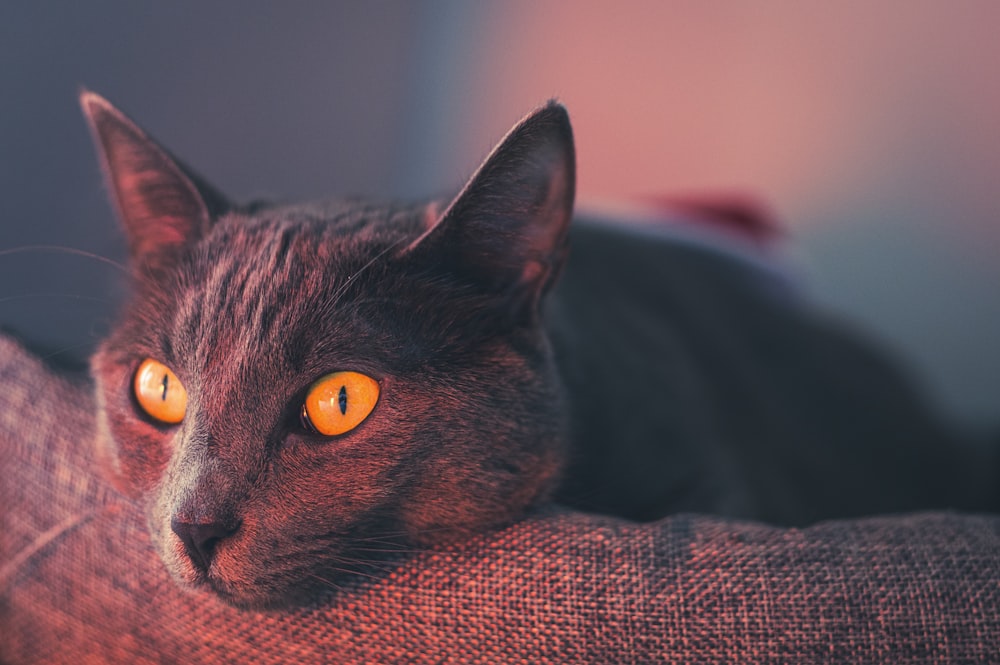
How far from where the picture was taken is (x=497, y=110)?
8.28 feet

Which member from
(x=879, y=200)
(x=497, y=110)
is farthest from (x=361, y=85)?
(x=879, y=200)

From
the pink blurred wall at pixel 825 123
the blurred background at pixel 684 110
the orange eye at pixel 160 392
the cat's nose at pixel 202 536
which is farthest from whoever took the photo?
the pink blurred wall at pixel 825 123

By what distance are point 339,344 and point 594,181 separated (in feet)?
6.21

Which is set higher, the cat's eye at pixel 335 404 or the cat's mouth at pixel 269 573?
the cat's eye at pixel 335 404

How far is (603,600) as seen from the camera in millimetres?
732

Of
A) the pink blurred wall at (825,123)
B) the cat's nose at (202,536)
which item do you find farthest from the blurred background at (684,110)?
the cat's nose at (202,536)

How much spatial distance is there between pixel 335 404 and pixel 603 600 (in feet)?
0.98

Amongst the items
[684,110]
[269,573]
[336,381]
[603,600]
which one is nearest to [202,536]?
[269,573]

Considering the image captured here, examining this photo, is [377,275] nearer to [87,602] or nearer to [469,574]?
[469,574]

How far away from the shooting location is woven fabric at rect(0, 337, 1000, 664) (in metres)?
0.71

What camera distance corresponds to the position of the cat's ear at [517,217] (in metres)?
0.76

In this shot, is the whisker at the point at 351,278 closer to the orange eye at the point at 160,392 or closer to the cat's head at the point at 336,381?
the cat's head at the point at 336,381

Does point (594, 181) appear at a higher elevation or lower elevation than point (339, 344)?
higher

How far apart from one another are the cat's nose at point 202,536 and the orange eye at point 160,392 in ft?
0.47
